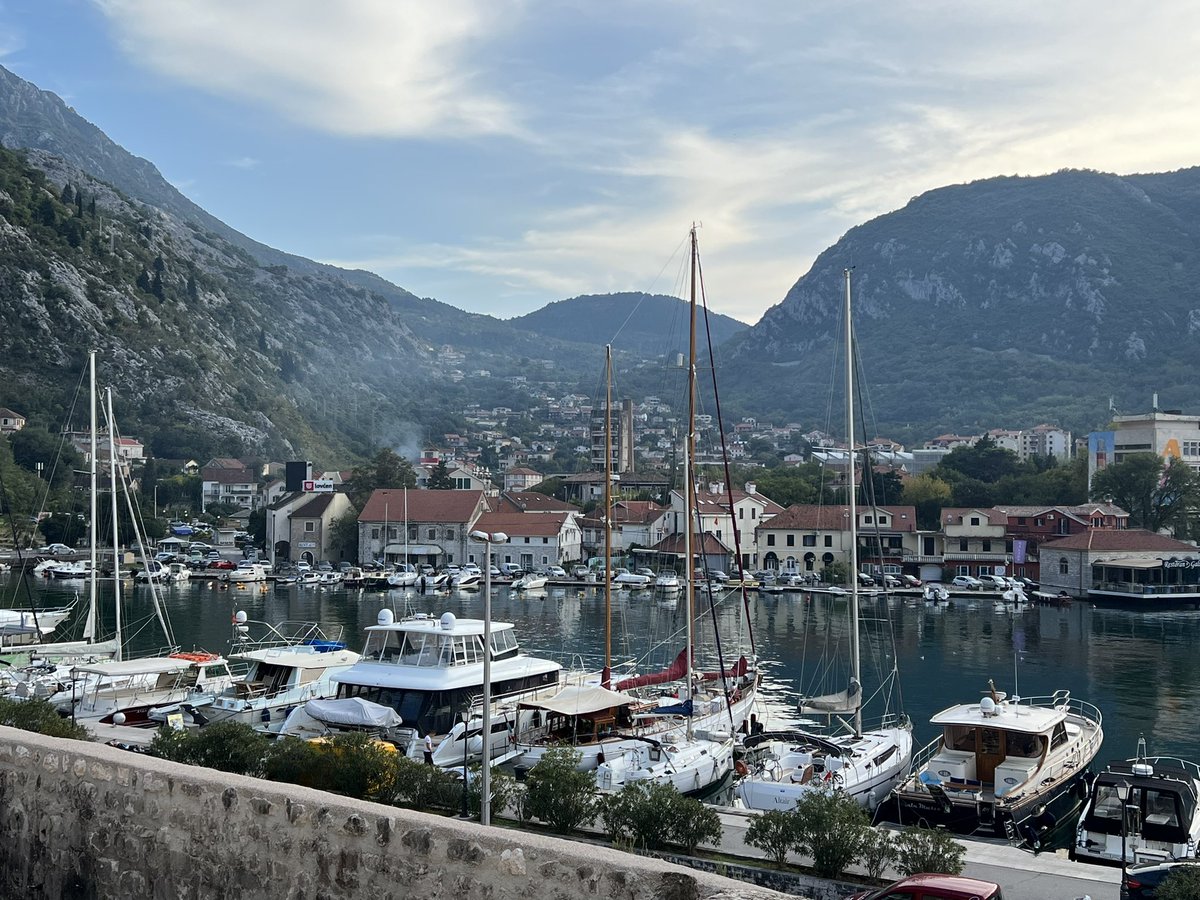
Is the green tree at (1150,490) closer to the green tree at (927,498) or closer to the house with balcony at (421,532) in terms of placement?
the green tree at (927,498)

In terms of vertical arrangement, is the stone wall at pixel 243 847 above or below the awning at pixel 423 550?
above

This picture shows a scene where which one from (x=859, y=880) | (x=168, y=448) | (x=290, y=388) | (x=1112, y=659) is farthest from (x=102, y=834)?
(x=290, y=388)

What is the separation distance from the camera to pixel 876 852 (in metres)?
14.0

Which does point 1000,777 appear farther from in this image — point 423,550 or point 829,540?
point 423,550

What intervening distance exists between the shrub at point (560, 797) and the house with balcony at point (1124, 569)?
2286 inches

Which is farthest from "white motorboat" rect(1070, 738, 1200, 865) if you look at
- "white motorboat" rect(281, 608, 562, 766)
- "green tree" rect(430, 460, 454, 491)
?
"green tree" rect(430, 460, 454, 491)

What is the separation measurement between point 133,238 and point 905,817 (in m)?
161

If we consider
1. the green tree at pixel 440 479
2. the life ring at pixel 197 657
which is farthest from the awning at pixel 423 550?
the life ring at pixel 197 657

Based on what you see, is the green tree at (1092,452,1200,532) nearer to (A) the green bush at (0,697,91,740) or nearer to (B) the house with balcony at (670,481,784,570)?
(B) the house with balcony at (670,481,784,570)

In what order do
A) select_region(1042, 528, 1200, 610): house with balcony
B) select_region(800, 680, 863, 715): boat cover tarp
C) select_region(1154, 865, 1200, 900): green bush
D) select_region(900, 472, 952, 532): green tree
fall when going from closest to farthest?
select_region(1154, 865, 1200, 900): green bush
select_region(800, 680, 863, 715): boat cover tarp
select_region(1042, 528, 1200, 610): house with balcony
select_region(900, 472, 952, 532): green tree

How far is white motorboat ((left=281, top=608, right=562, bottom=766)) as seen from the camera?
24.0 metres

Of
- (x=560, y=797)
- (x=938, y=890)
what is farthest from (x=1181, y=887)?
(x=560, y=797)

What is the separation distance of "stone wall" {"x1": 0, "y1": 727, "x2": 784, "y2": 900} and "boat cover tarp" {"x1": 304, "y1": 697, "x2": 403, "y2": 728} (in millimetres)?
12374

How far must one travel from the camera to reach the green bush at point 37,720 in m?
17.9
